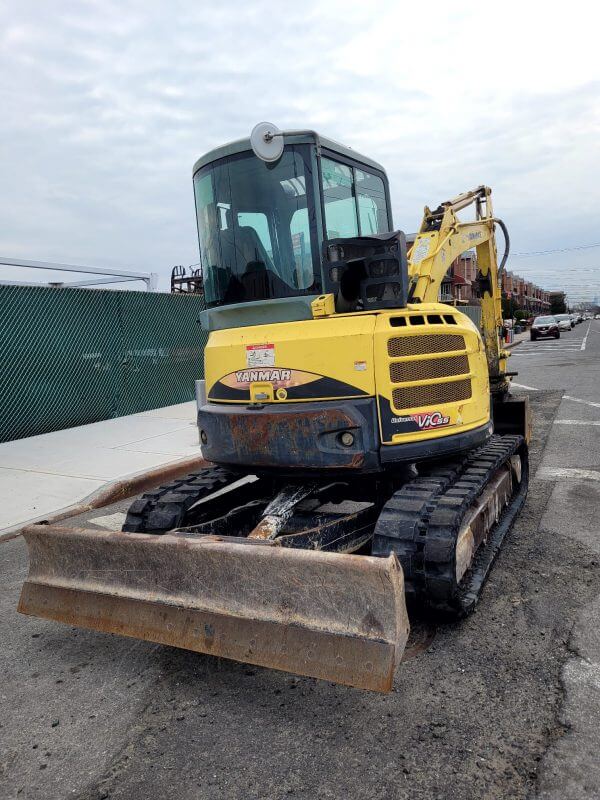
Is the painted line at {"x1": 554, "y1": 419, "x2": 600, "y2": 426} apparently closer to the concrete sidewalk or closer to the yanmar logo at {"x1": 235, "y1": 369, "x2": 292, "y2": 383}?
the concrete sidewalk

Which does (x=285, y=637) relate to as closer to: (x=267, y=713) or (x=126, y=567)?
(x=267, y=713)

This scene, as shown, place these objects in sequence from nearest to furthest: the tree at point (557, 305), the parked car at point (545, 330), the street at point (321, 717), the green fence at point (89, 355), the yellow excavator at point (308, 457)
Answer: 1. the street at point (321, 717)
2. the yellow excavator at point (308, 457)
3. the green fence at point (89, 355)
4. the parked car at point (545, 330)
5. the tree at point (557, 305)

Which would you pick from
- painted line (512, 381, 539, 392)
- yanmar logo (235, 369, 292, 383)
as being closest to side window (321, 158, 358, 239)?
yanmar logo (235, 369, 292, 383)

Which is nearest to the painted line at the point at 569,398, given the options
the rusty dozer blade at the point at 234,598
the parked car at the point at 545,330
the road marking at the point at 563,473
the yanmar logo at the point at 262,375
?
the road marking at the point at 563,473

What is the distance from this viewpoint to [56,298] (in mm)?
10805

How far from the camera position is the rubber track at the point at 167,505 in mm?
4199

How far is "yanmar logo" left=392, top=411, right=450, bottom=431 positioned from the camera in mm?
3873

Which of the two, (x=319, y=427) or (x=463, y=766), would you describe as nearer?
(x=463, y=766)

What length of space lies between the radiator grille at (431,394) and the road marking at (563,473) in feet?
9.94

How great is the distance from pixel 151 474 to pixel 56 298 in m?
4.79

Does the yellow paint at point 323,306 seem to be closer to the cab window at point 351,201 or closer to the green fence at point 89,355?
the cab window at point 351,201

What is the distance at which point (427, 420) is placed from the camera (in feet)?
13.0

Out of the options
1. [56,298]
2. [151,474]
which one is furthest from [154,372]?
[151,474]

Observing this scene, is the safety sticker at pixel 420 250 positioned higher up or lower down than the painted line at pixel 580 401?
higher up
